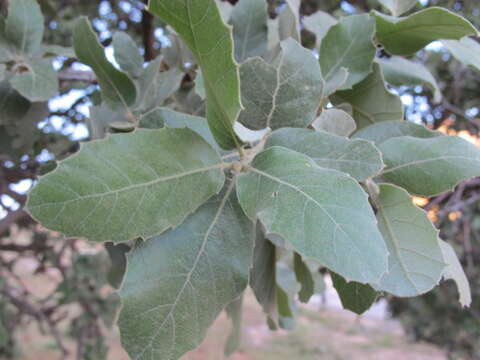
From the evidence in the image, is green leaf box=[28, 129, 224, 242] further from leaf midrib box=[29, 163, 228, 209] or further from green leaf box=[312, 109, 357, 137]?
green leaf box=[312, 109, 357, 137]

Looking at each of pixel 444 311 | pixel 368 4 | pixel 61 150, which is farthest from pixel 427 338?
pixel 61 150

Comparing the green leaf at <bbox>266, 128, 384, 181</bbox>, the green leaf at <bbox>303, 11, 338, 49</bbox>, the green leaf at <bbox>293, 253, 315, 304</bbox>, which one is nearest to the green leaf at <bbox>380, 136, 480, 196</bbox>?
the green leaf at <bbox>266, 128, 384, 181</bbox>

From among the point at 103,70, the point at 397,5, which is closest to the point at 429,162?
the point at 397,5

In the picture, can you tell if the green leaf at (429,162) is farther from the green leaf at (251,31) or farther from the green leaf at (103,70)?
the green leaf at (103,70)

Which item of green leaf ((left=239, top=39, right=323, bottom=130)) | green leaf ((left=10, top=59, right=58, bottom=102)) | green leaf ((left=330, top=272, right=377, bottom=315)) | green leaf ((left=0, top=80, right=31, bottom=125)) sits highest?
green leaf ((left=239, top=39, right=323, bottom=130))

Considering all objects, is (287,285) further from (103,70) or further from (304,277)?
(103,70)

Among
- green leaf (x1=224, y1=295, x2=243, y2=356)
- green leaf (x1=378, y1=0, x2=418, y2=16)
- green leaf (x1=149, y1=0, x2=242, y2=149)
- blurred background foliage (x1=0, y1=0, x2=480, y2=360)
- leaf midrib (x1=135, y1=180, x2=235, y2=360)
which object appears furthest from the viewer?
blurred background foliage (x1=0, y1=0, x2=480, y2=360)

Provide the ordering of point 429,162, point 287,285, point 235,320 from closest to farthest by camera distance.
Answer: point 429,162, point 235,320, point 287,285

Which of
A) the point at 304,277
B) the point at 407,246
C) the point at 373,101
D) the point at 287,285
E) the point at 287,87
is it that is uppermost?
the point at 287,87
